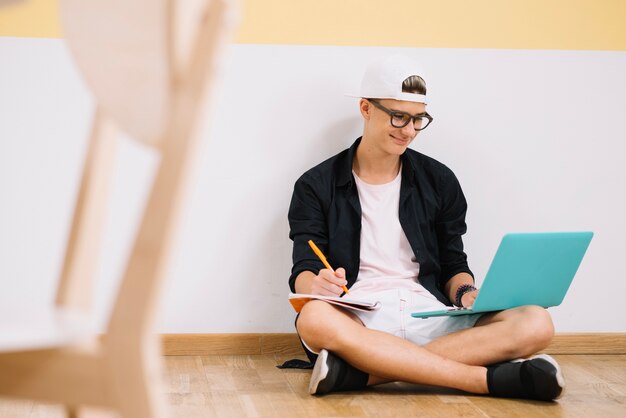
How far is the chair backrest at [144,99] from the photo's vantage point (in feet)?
2.60

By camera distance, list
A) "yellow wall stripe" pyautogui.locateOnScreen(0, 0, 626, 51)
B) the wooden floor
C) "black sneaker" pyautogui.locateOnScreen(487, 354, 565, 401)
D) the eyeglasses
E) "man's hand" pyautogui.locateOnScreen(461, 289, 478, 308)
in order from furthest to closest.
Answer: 1. "yellow wall stripe" pyautogui.locateOnScreen(0, 0, 626, 51)
2. the eyeglasses
3. "man's hand" pyautogui.locateOnScreen(461, 289, 478, 308)
4. "black sneaker" pyautogui.locateOnScreen(487, 354, 565, 401)
5. the wooden floor

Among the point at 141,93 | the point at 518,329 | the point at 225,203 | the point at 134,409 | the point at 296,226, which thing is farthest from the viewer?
the point at 225,203

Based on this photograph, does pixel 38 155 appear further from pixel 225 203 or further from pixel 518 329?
pixel 518 329

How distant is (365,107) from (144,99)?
5.82 ft

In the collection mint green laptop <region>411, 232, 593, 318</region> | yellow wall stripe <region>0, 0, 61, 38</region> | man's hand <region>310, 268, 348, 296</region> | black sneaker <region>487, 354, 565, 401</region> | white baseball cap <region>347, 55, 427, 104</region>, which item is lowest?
black sneaker <region>487, 354, 565, 401</region>

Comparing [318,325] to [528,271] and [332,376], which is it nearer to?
[332,376]

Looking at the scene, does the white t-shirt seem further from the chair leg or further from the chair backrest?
the chair leg

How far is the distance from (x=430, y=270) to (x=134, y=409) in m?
1.87

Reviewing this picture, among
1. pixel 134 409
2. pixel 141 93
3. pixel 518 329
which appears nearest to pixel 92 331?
pixel 134 409

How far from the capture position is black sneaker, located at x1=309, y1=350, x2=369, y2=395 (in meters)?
2.21

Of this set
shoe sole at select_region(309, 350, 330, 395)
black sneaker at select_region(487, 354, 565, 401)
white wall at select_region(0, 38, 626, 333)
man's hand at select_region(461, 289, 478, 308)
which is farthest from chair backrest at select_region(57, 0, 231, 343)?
white wall at select_region(0, 38, 626, 333)

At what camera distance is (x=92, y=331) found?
0.80 metres

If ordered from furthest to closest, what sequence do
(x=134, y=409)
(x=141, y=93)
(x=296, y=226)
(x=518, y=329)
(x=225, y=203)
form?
(x=225, y=203) → (x=296, y=226) → (x=518, y=329) → (x=141, y=93) → (x=134, y=409)

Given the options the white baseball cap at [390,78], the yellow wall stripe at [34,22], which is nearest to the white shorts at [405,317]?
the white baseball cap at [390,78]
